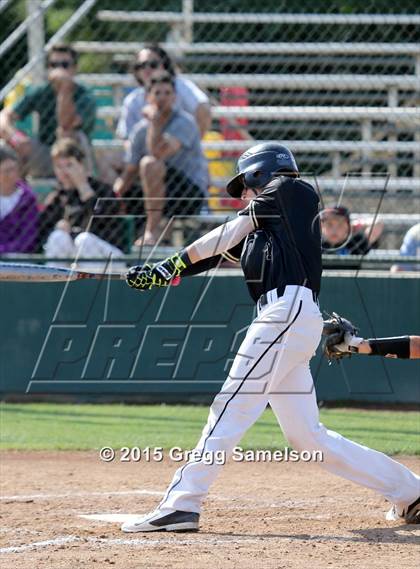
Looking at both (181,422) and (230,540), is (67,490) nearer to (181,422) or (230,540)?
(230,540)

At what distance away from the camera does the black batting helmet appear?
5.15 meters

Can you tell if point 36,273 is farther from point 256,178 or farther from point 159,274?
point 256,178

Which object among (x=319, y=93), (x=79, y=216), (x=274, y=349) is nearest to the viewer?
(x=274, y=349)

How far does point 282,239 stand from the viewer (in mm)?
5016

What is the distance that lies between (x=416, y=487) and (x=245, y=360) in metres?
1.11

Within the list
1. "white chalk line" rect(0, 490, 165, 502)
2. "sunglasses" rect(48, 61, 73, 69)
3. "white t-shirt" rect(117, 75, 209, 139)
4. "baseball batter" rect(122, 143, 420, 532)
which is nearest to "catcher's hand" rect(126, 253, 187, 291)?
"baseball batter" rect(122, 143, 420, 532)

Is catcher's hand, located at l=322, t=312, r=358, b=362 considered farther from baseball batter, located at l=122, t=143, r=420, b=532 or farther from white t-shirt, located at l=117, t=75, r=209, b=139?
white t-shirt, located at l=117, t=75, r=209, b=139

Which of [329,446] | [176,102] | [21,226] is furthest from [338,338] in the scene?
[176,102]

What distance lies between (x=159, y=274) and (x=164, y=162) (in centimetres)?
483

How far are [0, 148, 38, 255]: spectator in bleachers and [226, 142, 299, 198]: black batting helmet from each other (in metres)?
5.21

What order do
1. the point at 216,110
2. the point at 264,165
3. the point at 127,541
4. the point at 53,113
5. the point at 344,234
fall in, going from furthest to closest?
the point at 216,110, the point at 53,113, the point at 344,234, the point at 264,165, the point at 127,541

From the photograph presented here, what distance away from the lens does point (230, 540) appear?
16.2ft

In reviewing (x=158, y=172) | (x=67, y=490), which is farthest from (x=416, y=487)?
(x=158, y=172)

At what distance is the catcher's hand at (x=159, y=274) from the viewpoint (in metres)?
5.32
